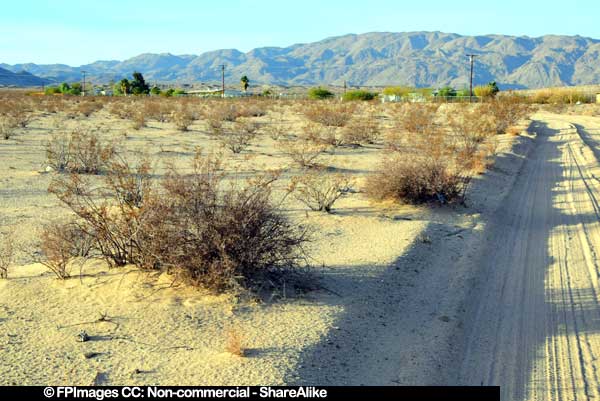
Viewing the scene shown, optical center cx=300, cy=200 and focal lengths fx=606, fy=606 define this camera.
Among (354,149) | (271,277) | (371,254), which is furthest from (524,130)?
(271,277)

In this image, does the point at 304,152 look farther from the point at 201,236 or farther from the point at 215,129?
the point at 201,236

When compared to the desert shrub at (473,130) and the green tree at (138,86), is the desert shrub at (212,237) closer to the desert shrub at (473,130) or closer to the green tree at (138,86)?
the desert shrub at (473,130)

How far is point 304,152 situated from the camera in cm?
2380

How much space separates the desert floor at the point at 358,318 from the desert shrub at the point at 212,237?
40cm

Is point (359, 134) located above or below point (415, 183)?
above

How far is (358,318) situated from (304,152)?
52.3ft

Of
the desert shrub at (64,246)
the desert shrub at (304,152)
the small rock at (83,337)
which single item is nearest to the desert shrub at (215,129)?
the desert shrub at (304,152)

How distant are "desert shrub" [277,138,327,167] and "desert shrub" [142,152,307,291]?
500 inches

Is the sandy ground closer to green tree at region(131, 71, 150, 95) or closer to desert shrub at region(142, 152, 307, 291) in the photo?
desert shrub at region(142, 152, 307, 291)

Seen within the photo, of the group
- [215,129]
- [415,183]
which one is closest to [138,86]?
[215,129]

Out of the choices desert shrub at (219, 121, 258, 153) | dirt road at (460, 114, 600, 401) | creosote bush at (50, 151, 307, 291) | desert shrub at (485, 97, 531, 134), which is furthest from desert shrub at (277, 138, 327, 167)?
desert shrub at (485, 97, 531, 134)

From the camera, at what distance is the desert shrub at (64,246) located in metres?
8.93

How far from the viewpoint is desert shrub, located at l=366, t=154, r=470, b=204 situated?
49.5 feet

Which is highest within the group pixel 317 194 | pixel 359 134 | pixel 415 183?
pixel 359 134
